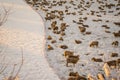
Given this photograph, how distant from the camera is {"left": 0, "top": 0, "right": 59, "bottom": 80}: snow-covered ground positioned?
24.0 ft

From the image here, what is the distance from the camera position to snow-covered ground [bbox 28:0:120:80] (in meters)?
7.98

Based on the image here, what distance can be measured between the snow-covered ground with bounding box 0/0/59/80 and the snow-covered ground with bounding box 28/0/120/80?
39 centimetres

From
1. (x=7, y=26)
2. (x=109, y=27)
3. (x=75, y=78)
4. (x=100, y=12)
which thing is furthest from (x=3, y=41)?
(x=100, y=12)

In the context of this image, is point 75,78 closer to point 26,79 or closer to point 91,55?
point 26,79

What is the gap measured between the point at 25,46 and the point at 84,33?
3368mm

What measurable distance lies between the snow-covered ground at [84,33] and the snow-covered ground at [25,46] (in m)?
0.39

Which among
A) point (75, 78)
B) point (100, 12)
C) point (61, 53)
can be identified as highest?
point (75, 78)

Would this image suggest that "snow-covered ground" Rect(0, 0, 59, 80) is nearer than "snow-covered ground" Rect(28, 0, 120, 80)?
Yes

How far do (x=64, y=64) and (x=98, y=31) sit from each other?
14.6 feet

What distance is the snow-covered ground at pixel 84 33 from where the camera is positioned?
7.98 meters

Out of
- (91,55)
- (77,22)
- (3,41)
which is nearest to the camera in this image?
(91,55)

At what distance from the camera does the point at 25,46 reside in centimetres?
969

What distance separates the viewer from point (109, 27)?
40.5ft

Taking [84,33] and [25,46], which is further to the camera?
[84,33]
